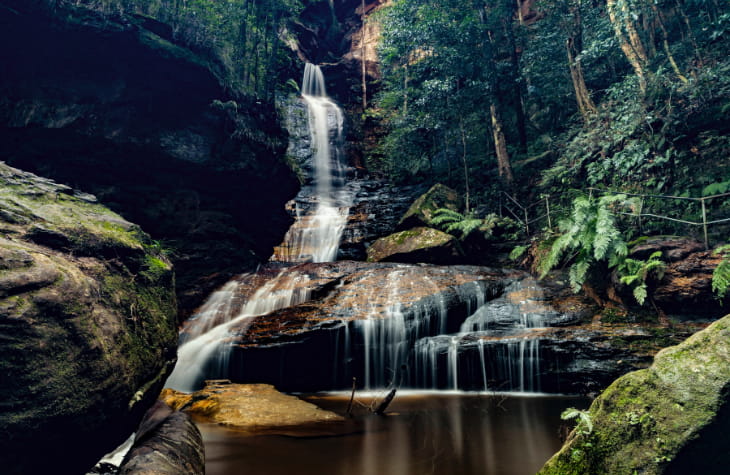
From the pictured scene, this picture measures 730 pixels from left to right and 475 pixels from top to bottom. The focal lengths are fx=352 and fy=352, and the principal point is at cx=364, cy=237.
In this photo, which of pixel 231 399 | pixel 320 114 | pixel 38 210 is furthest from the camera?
pixel 320 114

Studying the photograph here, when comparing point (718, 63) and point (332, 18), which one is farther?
point (332, 18)

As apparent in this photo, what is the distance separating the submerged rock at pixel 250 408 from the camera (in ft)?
16.3

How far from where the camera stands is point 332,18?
107 feet

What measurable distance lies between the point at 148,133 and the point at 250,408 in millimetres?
8512

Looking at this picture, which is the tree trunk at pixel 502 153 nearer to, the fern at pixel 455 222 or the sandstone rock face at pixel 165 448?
→ the fern at pixel 455 222

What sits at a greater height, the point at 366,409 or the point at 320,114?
the point at 320,114

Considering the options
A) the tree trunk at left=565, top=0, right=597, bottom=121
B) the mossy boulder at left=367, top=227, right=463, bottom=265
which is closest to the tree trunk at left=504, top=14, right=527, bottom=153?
the tree trunk at left=565, top=0, right=597, bottom=121

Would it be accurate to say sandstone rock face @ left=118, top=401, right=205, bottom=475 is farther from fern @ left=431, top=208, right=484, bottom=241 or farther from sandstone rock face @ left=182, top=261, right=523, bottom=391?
fern @ left=431, top=208, right=484, bottom=241

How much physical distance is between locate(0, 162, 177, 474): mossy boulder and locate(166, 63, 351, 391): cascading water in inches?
152

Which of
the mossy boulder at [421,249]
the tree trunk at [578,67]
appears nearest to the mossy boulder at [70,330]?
the mossy boulder at [421,249]

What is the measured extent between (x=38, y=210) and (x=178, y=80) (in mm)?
7613

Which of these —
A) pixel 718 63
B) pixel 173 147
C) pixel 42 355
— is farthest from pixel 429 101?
pixel 42 355

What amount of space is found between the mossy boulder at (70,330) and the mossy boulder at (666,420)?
3.54 meters

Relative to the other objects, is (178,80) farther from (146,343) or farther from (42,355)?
(42,355)
